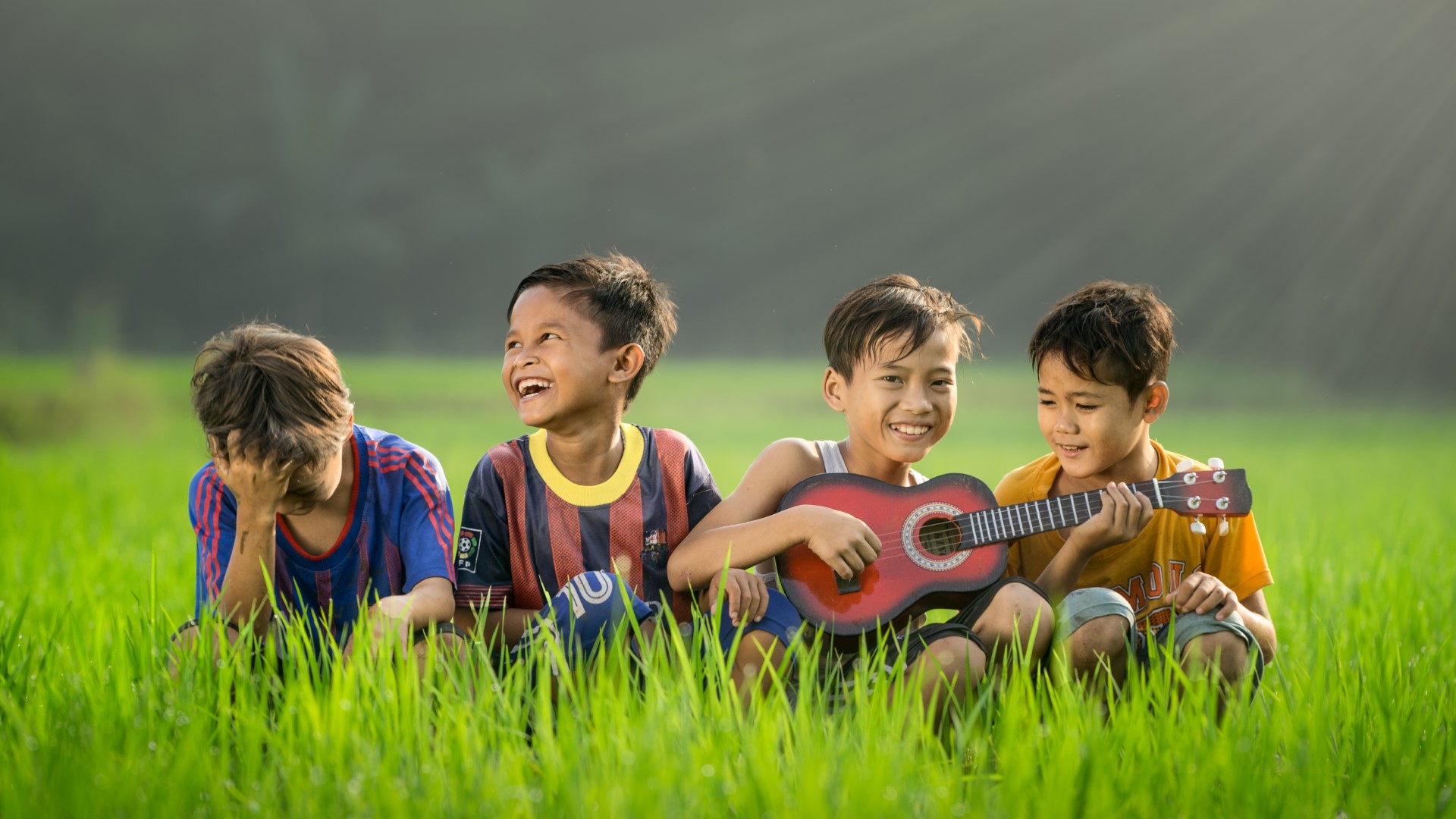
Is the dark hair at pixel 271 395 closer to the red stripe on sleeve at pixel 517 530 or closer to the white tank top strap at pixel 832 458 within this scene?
the red stripe on sleeve at pixel 517 530

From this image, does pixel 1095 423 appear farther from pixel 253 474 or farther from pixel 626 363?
pixel 253 474

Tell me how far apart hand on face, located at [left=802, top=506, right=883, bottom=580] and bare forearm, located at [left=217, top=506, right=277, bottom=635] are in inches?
57.0

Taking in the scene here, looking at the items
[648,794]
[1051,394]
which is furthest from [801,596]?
[648,794]

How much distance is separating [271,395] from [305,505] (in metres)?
0.35

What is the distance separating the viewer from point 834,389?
3371 mm

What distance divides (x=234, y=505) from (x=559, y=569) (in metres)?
0.94

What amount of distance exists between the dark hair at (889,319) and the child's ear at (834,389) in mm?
23

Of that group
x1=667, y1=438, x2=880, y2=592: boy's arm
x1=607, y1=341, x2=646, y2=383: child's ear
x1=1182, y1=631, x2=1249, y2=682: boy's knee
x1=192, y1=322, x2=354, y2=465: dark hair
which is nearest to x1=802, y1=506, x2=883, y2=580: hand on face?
x1=667, y1=438, x2=880, y2=592: boy's arm

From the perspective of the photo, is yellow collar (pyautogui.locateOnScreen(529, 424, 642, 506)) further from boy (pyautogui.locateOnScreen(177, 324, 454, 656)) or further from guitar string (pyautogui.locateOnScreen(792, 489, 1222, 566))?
guitar string (pyautogui.locateOnScreen(792, 489, 1222, 566))

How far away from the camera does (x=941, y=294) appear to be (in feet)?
11.0

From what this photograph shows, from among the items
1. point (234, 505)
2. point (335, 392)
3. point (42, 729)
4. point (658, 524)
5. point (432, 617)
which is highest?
point (335, 392)

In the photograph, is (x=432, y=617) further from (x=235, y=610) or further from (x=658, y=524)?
(x=658, y=524)

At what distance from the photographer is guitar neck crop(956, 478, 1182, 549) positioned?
2865 mm

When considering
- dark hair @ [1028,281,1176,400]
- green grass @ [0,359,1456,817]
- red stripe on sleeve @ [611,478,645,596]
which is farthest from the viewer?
red stripe on sleeve @ [611,478,645,596]
